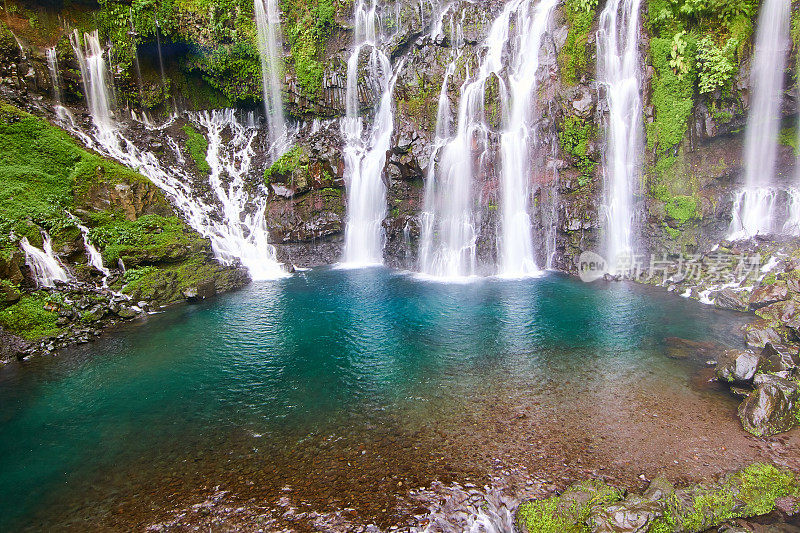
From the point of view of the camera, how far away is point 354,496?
7289 mm

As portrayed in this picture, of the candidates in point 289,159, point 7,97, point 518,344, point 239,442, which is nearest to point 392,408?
point 239,442

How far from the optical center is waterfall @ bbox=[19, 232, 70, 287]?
53.7ft

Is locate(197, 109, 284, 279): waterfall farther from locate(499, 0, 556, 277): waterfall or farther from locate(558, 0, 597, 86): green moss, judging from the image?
locate(558, 0, 597, 86): green moss

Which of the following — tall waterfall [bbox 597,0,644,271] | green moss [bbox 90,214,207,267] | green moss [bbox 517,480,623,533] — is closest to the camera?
green moss [bbox 517,480,623,533]

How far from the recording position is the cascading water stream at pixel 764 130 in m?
18.5

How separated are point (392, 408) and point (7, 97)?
94.8 feet

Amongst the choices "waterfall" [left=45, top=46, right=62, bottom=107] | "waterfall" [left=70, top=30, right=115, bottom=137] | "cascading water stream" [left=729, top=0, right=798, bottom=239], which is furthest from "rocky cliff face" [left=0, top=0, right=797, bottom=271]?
"waterfall" [left=70, top=30, right=115, bottom=137]

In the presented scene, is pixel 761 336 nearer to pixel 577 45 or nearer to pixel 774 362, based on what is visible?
pixel 774 362

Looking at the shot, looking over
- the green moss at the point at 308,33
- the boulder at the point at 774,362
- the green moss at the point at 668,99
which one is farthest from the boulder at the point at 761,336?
the green moss at the point at 308,33

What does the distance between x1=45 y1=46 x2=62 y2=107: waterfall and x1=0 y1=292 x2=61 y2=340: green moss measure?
1694 cm

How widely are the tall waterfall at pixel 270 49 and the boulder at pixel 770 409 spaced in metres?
30.4

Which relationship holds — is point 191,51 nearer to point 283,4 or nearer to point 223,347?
point 283,4

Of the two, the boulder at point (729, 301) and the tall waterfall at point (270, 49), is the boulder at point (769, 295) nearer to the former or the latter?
the boulder at point (729, 301)

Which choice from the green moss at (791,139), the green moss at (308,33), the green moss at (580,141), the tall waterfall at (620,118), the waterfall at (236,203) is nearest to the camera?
the green moss at (791,139)
